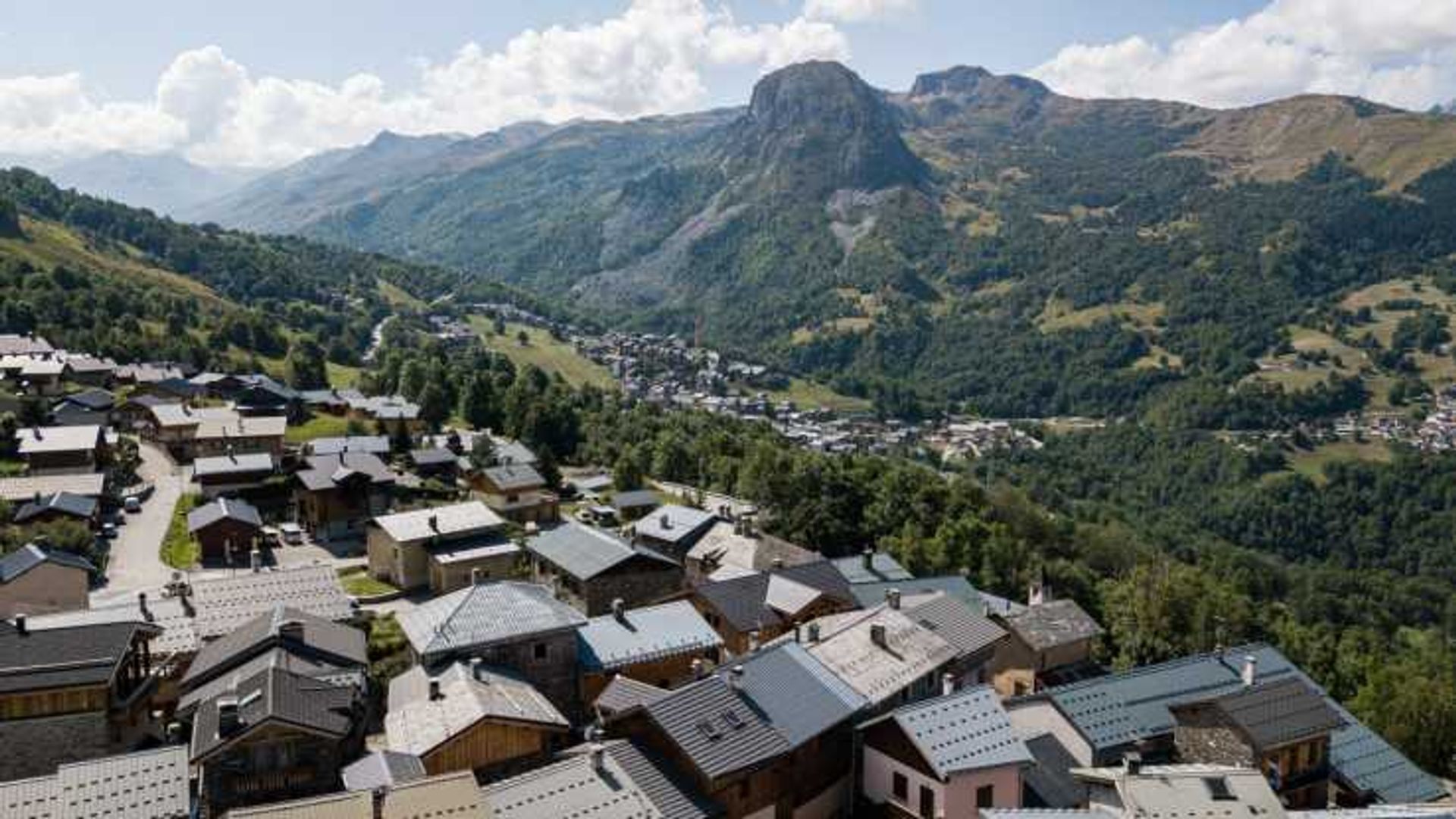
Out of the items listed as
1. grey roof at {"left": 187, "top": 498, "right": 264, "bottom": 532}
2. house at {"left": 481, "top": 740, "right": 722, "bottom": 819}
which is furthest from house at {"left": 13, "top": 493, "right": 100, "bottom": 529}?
house at {"left": 481, "top": 740, "right": 722, "bottom": 819}

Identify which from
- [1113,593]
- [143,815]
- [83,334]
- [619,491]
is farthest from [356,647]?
[83,334]

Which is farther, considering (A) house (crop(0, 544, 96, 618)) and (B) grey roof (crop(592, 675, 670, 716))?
(A) house (crop(0, 544, 96, 618))

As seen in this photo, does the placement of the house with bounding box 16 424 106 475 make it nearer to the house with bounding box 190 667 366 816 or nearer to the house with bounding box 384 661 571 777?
the house with bounding box 190 667 366 816

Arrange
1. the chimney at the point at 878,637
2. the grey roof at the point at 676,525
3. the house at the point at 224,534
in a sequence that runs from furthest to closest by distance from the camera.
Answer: the grey roof at the point at 676,525 → the house at the point at 224,534 → the chimney at the point at 878,637

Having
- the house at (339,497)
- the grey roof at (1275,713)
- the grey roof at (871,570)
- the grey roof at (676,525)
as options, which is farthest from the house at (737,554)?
the grey roof at (1275,713)

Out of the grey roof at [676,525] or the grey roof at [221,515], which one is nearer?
the grey roof at [221,515]

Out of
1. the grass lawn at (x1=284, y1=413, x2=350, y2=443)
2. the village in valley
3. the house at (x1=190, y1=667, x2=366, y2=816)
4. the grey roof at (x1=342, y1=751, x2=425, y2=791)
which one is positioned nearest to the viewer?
the village in valley

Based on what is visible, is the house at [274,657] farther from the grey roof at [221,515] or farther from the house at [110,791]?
the grey roof at [221,515]

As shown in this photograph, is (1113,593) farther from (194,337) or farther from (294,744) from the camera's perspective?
(194,337)
